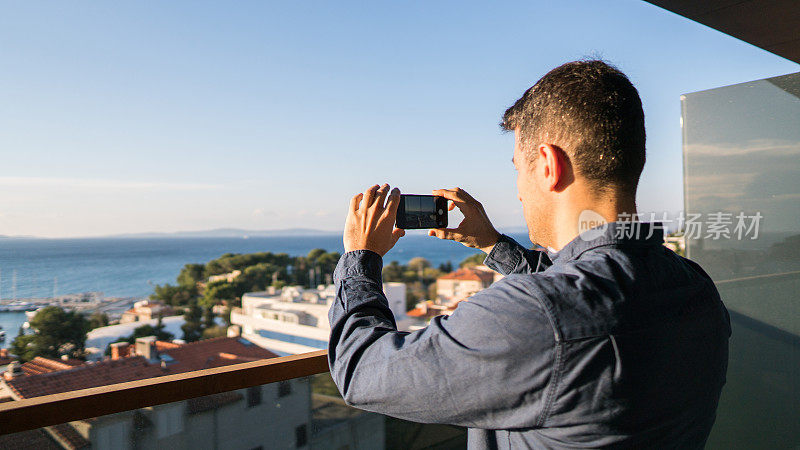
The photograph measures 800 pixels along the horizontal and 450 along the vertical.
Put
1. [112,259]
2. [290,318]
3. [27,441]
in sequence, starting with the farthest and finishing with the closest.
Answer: [112,259], [290,318], [27,441]

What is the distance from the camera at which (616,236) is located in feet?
2.19

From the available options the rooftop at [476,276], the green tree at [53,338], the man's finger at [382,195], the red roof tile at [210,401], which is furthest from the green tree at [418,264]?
the man's finger at [382,195]

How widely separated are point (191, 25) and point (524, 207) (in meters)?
42.2

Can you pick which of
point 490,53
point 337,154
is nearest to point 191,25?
point 337,154

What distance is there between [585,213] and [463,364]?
0.97ft

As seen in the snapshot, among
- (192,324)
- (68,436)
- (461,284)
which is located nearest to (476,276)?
(461,284)

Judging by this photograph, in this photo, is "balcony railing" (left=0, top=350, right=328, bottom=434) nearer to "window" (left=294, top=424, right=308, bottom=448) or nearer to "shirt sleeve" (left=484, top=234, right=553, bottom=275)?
"window" (left=294, top=424, right=308, bottom=448)

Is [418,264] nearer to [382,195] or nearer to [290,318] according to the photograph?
[290,318]

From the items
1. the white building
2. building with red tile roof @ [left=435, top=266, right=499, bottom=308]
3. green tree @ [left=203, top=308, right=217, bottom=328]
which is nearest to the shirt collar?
building with red tile roof @ [left=435, top=266, right=499, bottom=308]

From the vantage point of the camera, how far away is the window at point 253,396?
4.02 ft

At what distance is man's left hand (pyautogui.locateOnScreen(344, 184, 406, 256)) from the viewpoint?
2.66 ft

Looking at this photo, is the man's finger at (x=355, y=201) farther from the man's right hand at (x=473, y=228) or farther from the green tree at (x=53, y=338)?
the green tree at (x=53, y=338)

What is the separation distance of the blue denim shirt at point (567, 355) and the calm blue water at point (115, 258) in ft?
105

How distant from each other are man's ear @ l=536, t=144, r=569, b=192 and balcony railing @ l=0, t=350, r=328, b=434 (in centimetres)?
82
